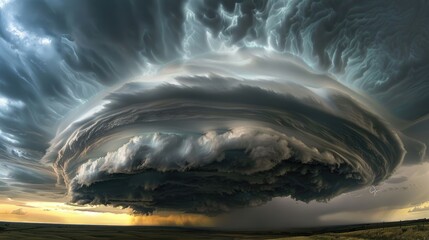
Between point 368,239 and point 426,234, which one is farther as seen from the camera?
point 368,239

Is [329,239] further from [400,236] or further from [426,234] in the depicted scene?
[426,234]

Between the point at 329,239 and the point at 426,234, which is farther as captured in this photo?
the point at 329,239

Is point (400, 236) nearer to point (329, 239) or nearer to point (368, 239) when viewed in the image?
point (368, 239)

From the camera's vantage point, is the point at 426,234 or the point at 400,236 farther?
the point at 400,236

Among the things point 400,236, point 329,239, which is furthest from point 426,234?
point 329,239

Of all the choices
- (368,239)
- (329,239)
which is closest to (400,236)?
(368,239)
